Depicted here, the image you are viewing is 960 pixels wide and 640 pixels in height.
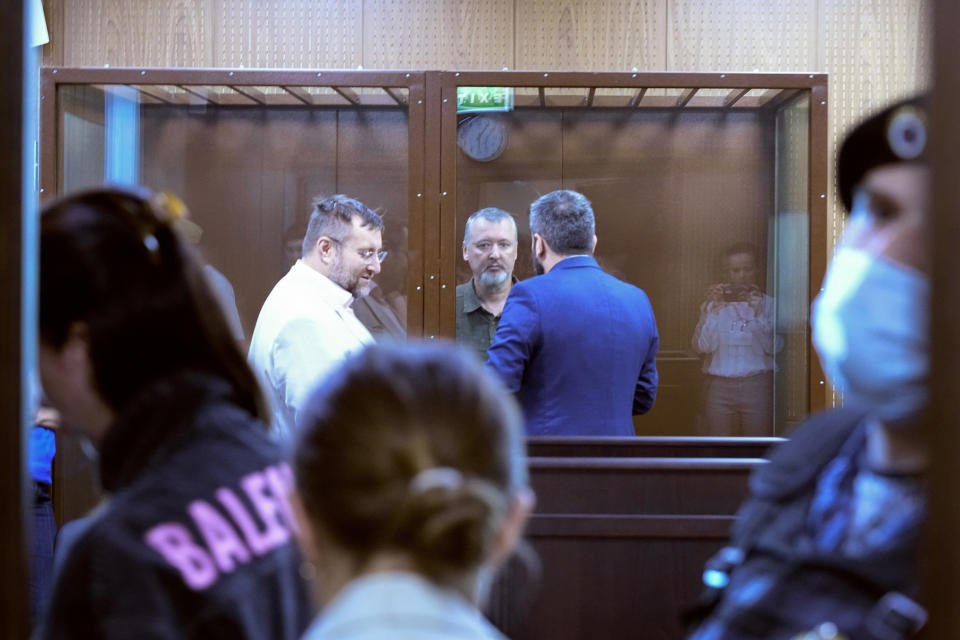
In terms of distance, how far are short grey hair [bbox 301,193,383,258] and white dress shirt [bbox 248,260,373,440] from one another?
0.20 meters

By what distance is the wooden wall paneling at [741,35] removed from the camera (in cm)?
501

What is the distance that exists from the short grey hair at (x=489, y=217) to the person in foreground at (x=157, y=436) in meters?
2.74

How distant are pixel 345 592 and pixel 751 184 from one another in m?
3.50

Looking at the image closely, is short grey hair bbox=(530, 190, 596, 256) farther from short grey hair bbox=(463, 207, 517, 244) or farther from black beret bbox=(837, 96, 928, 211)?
black beret bbox=(837, 96, 928, 211)

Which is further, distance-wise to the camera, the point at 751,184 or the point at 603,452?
the point at 751,184

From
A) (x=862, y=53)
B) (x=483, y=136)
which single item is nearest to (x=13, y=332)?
(x=483, y=136)

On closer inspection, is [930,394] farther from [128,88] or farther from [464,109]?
[128,88]

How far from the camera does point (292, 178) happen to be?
4059mm

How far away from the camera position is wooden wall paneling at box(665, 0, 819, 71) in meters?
5.01

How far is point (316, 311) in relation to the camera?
3.23 meters

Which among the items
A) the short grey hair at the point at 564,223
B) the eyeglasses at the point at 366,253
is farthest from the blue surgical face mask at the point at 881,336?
the eyeglasses at the point at 366,253

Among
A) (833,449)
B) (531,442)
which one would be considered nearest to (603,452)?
(531,442)

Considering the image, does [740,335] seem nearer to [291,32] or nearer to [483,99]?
[483,99]

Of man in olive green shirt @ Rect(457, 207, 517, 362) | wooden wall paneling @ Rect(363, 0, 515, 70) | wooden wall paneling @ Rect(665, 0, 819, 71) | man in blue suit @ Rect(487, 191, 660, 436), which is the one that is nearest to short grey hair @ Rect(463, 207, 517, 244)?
man in olive green shirt @ Rect(457, 207, 517, 362)
